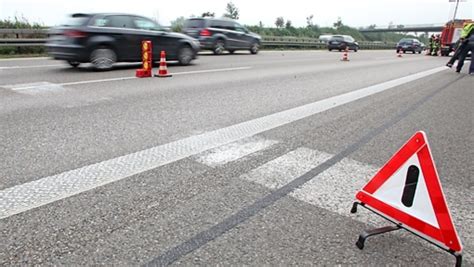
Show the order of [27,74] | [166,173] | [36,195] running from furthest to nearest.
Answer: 1. [27,74]
2. [166,173]
3. [36,195]

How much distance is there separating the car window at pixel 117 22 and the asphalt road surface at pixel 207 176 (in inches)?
149

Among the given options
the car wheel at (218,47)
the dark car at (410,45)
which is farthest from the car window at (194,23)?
the dark car at (410,45)

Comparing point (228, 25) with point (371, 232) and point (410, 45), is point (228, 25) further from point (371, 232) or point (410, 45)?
point (410, 45)

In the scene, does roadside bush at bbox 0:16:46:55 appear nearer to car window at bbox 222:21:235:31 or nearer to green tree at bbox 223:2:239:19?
car window at bbox 222:21:235:31

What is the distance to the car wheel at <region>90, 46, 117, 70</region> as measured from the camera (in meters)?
10.1

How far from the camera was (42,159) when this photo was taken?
11.8 ft

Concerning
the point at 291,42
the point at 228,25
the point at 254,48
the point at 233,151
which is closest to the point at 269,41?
the point at 291,42

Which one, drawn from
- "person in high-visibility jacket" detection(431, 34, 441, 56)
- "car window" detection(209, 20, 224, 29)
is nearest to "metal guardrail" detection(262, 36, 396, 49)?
"car window" detection(209, 20, 224, 29)

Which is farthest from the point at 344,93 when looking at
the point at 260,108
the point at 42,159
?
the point at 42,159

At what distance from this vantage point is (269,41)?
96.3 feet

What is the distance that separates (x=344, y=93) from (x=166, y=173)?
6015mm

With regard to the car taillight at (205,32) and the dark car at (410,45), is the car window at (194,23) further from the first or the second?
the dark car at (410,45)

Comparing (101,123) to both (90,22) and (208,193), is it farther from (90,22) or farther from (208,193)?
(90,22)

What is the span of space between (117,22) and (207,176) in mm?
8737
